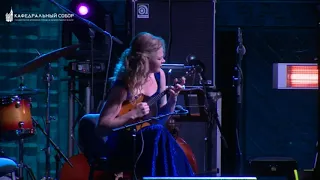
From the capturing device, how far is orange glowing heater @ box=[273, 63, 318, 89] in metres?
6.04

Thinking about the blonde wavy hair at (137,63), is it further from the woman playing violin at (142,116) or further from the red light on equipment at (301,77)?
the red light on equipment at (301,77)

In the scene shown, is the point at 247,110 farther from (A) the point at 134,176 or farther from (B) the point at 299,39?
(A) the point at 134,176

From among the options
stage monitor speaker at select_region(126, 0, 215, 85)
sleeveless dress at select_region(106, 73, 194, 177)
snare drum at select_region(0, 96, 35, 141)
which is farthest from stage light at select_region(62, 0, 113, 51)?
sleeveless dress at select_region(106, 73, 194, 177)

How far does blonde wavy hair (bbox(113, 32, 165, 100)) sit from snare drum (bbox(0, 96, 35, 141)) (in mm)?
1757

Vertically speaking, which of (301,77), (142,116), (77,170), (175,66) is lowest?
(77,170)

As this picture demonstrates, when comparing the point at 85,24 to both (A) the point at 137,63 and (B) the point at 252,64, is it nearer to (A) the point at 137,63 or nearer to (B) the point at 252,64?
(A) the point at 137,63

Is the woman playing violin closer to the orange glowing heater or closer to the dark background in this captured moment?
the orange glowing heater

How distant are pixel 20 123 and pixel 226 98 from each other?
232 centimetres

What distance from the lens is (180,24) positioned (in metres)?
5.31

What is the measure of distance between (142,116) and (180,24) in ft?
6.04

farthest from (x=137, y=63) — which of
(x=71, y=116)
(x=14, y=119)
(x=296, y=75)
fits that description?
(x=296, y=75)

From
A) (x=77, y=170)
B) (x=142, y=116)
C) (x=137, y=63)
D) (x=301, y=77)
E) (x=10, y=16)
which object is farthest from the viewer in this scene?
(x=10, y=16)

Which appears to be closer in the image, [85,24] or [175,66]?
[175,66]

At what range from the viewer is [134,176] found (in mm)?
3516
